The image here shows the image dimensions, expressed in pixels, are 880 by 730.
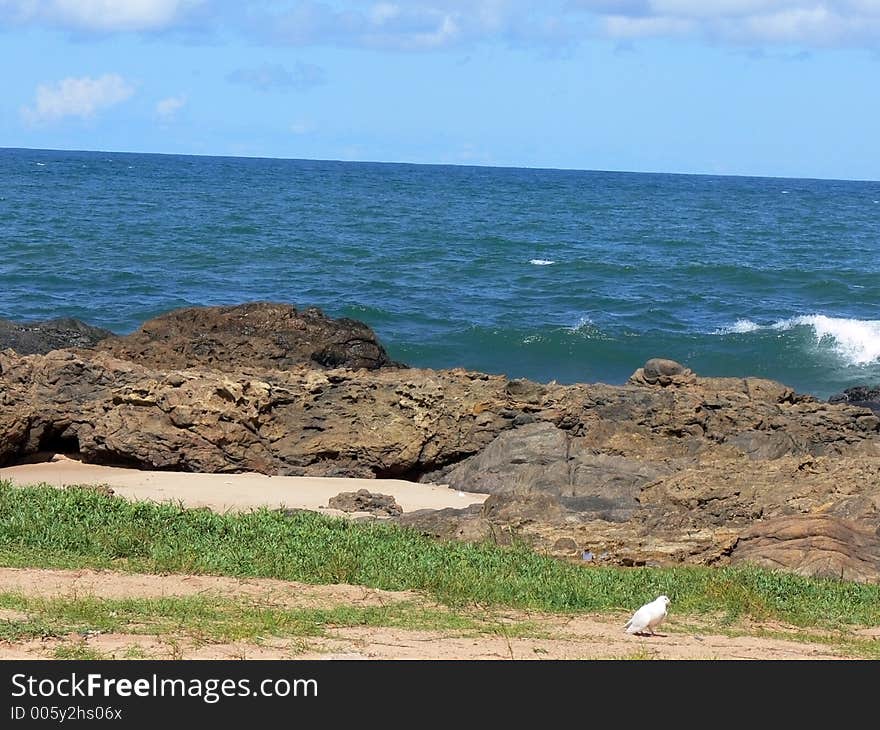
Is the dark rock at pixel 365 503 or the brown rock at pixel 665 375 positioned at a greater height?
the brown rock at pixel 665 375

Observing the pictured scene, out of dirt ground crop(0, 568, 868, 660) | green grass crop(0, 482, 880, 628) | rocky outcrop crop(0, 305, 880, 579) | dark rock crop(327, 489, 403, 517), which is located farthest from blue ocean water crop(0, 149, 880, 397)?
dirt ground crop(0, 568, 868, 660)

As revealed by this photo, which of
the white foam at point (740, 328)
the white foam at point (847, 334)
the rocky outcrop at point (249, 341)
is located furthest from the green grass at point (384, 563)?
the white foam at point (740, 328)

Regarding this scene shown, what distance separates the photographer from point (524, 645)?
7.36 m

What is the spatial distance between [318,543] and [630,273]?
1189 inches

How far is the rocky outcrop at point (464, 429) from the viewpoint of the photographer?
483 inches

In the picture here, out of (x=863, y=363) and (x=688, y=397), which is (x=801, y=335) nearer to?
(x=863, y=363)

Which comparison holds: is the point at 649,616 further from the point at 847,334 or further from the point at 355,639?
the point at 847,334

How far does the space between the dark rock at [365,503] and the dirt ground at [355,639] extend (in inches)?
127

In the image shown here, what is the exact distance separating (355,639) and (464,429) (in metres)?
7.07

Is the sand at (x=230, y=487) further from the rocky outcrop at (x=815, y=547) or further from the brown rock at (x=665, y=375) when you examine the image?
the brown rock at (x=665, y=375)

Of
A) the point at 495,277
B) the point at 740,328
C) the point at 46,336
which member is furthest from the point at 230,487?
the point at 495,277

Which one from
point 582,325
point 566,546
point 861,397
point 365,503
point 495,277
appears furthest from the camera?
point 495,277

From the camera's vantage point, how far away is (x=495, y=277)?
122 feet

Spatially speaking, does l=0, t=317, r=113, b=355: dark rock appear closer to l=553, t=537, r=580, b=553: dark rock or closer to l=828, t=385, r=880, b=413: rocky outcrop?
l=553, t=537, r=580, b=553: dark rock
